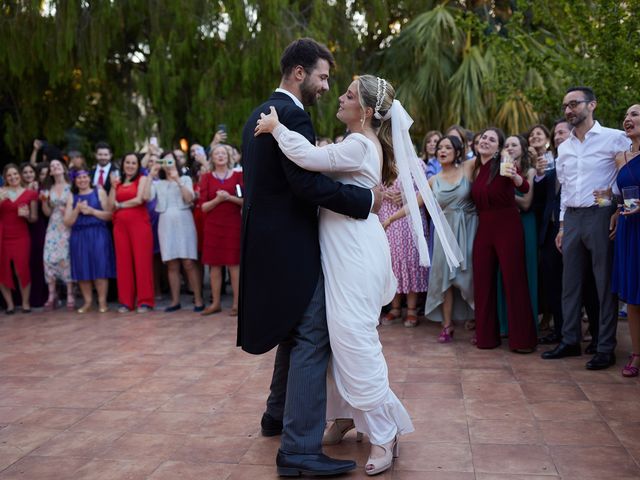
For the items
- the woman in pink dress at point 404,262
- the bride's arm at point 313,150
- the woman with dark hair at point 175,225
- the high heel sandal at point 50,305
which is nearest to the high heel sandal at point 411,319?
the woman in pink dress at point 404,262

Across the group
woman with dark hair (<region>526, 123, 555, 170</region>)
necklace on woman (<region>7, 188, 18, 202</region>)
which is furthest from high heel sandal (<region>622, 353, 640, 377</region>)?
necklace on woman (<region>7, 188, 18, 202</region>)

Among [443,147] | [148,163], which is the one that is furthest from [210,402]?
[148,163]

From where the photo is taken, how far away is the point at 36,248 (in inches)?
350

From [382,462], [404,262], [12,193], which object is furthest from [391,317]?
[12,193]

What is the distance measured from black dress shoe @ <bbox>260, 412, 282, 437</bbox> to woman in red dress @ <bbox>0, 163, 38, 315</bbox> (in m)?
5.64

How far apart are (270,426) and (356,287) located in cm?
106

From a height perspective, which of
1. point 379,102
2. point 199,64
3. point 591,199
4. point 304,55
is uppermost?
point 199,64

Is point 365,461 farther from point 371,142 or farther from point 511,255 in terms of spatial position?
point 511,255

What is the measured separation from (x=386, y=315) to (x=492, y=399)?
2.88 metres

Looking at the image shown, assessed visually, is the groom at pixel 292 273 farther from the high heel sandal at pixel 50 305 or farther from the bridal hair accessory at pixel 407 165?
the high heel sandal at pixel 50 305

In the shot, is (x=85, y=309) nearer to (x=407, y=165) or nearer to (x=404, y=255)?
(x=404, y=255)

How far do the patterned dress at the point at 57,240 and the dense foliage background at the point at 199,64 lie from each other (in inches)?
123

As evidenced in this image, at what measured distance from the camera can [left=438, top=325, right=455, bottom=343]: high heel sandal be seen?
21.1 ft

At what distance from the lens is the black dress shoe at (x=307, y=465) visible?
3412 mm
